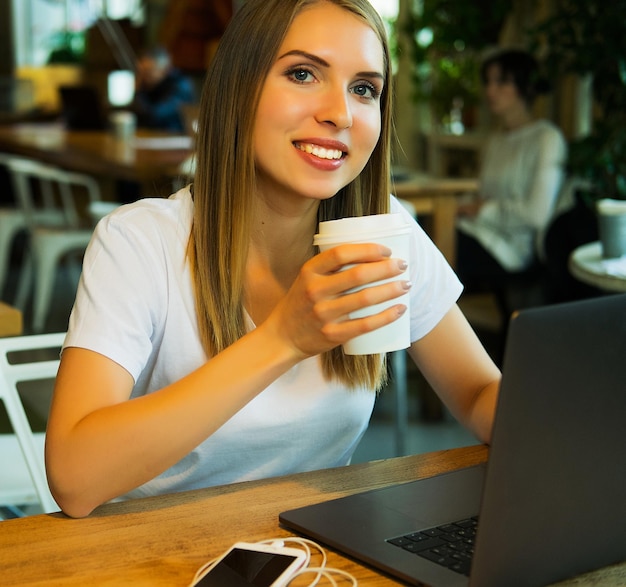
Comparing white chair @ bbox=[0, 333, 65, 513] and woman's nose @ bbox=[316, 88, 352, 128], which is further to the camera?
white chair @ bbox=[0, 333, 65, 513]

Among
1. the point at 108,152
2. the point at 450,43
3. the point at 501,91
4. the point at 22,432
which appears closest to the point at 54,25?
the point at 108,152

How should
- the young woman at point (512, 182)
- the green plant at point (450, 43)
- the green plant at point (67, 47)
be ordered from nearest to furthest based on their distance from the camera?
1. the young woman at point (512, 182)
2. the green plant at point (450, 43)
3. the green plant at point (67, 47)

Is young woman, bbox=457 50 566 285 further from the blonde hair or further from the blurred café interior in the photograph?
the blonde hair

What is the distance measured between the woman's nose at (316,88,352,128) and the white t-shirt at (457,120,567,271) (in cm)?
260

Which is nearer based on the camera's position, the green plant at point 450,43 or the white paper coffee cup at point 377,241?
the white paper coffee cup at point 377,241

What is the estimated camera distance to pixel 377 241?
89cm

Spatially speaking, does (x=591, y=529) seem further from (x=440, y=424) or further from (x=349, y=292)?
(x=440, y=424)

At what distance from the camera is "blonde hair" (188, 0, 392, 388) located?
124cm

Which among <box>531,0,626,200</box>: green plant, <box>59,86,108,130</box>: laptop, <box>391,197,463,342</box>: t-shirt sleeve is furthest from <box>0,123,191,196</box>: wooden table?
<box>391,197,463,342</box>: t-shirt sleeve

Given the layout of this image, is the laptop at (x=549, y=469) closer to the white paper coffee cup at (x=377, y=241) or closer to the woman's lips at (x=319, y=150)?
the white paper coffee cup at (x=377, y=241)

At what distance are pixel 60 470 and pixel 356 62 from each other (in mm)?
603

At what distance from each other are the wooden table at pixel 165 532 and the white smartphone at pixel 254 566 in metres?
0.03

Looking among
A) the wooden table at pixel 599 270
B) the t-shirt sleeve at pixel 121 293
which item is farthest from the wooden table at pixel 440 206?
the t-shirt sleeve at pixel 121 293

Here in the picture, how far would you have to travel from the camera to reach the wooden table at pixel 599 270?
7.11 feet
